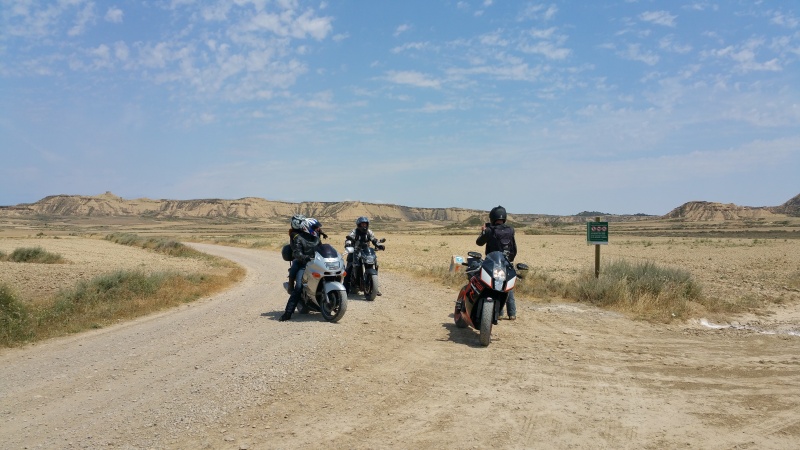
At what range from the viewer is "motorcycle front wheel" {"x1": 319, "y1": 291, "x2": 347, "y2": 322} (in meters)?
9.53

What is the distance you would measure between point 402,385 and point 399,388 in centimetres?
11

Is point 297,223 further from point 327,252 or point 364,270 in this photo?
point 364,270

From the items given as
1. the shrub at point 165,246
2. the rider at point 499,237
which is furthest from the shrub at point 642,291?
the shrub at point 165,246

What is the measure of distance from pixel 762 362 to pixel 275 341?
22.0 ft

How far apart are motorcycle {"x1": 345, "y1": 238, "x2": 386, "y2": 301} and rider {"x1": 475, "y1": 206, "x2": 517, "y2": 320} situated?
335cm

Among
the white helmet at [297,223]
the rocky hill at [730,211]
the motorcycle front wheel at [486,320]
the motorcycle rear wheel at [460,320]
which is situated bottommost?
the motorcycle rear wheel at [460,320]

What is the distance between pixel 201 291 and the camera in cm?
1540

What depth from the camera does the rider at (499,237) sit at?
9.92 m

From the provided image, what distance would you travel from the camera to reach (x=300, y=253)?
10266 mm

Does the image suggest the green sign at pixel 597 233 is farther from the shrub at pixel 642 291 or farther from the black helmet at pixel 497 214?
the black helmet at pixel 497 214

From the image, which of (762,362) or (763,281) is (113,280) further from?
(763,281)

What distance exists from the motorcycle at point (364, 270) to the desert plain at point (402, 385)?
2.11 metres

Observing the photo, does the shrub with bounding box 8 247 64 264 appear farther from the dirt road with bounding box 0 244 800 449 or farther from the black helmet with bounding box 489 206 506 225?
the black helmet with bounding box 489 206 506 225

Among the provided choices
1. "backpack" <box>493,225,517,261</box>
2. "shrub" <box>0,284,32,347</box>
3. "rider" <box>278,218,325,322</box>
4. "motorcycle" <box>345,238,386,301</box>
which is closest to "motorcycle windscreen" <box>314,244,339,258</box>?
"rider" <box>278,218,325,322</box>
